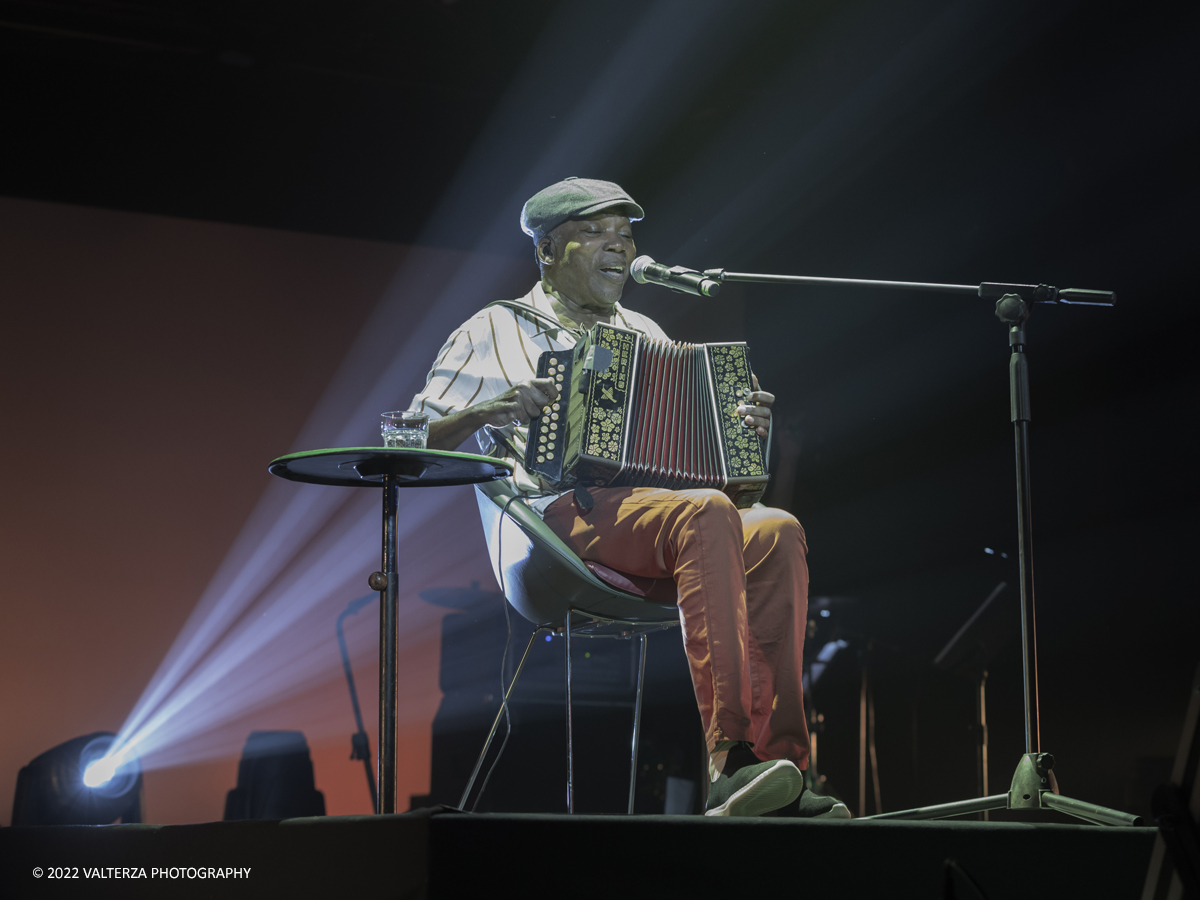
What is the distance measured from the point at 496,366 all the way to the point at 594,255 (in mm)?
385

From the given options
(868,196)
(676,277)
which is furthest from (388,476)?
(868,196)

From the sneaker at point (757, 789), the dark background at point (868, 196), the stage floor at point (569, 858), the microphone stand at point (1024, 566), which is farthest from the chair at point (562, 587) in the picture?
the dark background at point (868, 196)

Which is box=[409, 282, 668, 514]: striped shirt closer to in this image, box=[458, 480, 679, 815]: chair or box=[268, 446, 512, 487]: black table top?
box=[458, 480, 679, 815]: chair

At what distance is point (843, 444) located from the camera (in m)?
4.24

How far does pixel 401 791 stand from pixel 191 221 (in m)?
2.13

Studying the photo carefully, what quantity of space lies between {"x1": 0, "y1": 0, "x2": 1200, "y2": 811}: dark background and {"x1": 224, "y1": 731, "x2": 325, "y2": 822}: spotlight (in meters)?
1.29

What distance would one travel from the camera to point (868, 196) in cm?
404

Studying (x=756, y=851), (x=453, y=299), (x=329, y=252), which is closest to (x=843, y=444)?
(x=453, y=299)

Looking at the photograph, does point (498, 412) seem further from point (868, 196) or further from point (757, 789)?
point (868, 196)

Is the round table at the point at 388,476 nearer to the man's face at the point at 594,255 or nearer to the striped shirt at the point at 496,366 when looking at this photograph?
the striped shirt at the point at 496,366

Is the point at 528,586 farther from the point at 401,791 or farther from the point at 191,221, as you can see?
the point at 191,221

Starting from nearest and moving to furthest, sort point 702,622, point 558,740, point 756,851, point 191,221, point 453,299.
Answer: point 756,851, point 702,622, point 558,740, point 191,221, point 453,299

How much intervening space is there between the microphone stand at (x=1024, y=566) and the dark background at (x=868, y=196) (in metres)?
1.70

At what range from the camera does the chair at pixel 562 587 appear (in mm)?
2172
